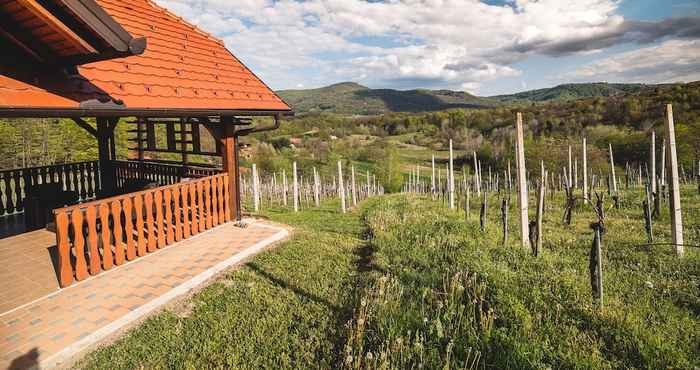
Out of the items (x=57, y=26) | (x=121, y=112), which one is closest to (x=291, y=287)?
(x=121, y=112)

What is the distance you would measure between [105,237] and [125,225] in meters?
0.48

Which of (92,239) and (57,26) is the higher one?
(57,26)

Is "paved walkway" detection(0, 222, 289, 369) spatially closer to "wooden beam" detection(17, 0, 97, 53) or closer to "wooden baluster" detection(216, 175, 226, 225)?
"wooden baluster" detection(216, 175, 226, 225)

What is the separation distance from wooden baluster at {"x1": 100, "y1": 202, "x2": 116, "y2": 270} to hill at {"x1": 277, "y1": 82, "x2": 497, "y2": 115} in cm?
13622

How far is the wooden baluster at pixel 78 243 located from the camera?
14.0 ft

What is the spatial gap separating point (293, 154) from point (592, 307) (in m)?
63.9

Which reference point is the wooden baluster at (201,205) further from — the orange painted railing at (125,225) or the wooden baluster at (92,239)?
the wooden baluster at (92,239)

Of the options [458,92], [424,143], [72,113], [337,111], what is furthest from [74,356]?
[458,92]

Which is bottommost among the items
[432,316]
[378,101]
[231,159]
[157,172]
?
[432,316]

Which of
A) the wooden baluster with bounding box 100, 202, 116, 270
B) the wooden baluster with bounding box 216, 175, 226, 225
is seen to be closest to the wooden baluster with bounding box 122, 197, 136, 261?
the wooden baluster with bounding box 100, 202, 116, 270

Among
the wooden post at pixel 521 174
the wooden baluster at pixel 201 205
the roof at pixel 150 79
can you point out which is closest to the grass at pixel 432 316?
the wooden post at pixel 521 174

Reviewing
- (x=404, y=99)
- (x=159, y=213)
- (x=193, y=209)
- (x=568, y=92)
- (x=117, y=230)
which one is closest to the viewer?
(x=117, y=230)

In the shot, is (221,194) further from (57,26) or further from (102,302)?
(57,26)

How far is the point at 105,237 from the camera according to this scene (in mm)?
4629
